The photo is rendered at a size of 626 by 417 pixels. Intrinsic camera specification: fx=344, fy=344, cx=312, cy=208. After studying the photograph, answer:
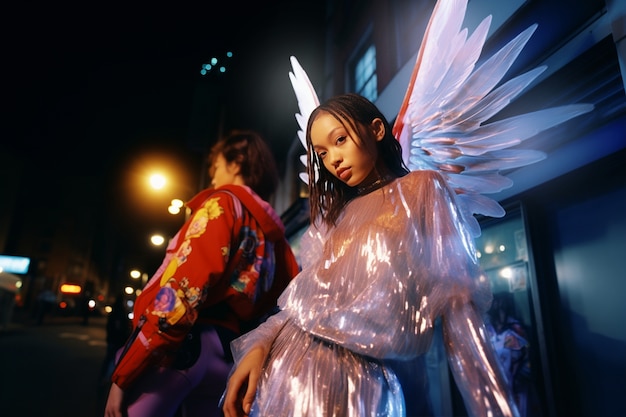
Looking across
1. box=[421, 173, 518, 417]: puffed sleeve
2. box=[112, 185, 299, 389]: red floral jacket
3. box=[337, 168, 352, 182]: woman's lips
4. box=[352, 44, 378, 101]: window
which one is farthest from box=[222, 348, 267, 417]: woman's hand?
box=[352, 44, 378, 101]: window

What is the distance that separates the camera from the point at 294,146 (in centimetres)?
1077

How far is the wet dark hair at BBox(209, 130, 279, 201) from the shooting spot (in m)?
2.23

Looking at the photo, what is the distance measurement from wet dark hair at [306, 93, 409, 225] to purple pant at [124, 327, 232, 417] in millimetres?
779

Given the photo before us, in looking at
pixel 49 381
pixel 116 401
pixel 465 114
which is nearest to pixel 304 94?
pixel 465 114

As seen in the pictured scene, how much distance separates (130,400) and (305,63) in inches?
376

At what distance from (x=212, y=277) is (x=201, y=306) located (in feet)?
0.43

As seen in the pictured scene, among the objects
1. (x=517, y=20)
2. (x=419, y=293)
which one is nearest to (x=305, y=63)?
(x=517, y=20)

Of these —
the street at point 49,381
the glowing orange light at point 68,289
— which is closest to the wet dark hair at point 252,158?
the street at point 49,381

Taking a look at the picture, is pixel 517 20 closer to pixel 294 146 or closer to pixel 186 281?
pixel 186 281

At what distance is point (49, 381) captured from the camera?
7.29 metres

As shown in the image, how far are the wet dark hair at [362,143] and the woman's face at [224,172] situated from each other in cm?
77

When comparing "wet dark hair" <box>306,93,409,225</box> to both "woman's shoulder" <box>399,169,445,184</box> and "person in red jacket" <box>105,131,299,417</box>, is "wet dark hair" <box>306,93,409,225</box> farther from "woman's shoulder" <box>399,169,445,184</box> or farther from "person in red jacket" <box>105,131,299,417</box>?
"person in red jacket" <box>105,131,299,417</box>

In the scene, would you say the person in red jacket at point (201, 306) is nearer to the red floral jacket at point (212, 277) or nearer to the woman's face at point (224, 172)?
the red floral jacket at point (212, 277)

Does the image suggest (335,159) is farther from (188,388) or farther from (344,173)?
(188,388)
